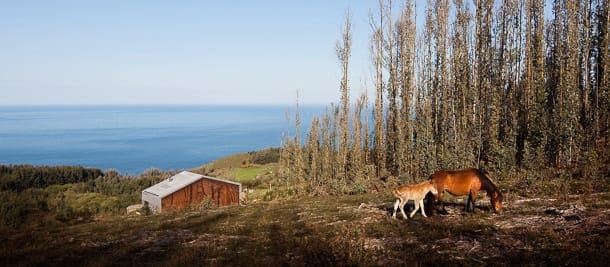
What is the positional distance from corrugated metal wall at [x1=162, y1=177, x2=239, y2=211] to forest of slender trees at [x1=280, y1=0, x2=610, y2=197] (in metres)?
8.46

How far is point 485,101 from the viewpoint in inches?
1257

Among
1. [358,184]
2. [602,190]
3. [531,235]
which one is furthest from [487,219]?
[358,184]

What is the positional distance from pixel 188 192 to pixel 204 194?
1.70 meters

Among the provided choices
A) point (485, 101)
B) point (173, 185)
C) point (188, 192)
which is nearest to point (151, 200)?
point (173, 185)

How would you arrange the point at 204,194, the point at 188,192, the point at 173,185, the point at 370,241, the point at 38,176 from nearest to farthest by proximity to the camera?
the point at 370,241 → the point at 188,192 → the point at 173,185 → the point at 204,194 → the point at 38,176

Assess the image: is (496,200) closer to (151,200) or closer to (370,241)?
(370,241)

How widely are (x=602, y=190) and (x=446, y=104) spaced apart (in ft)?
54.4

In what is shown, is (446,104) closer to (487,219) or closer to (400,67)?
(400,67)

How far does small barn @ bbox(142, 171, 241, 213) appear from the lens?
40.5 m

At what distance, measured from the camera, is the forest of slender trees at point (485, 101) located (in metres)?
25.9

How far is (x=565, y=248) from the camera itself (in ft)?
28.3

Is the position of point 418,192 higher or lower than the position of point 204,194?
higher

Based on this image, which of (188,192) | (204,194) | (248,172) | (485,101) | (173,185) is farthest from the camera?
(248,172)

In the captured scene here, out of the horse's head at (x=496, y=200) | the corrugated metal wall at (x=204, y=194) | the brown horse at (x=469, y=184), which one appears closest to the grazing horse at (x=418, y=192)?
the brown horse at (x=469, y=184)
